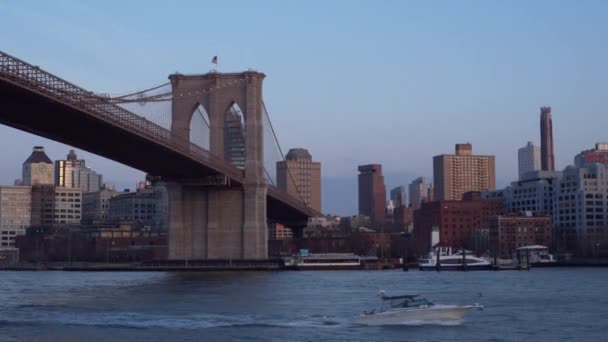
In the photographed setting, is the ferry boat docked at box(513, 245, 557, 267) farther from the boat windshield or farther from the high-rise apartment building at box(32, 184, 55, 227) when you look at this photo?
the high-rise apartment building at box(32, 184, 55, 227)

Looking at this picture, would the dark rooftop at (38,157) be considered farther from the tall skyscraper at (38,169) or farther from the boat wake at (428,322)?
the boat wake at (428,322)

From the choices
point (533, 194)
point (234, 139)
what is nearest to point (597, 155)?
point (533, 194)

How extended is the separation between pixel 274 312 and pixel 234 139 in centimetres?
5212

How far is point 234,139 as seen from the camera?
8738 cm

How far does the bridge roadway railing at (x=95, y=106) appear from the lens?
1656 inches

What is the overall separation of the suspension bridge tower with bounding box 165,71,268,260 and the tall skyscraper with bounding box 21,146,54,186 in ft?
390

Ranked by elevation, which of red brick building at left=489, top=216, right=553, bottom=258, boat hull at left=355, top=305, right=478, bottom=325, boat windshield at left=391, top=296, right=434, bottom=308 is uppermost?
red brick building at left=489, top=216, right=553, bottom=258

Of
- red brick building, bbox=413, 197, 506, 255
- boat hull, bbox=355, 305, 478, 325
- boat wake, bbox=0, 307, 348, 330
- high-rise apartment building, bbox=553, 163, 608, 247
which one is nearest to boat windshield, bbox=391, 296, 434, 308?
boat hull, bbox=355, 305, 478, 325

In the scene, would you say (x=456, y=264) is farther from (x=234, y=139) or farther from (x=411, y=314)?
(x=411, y=314)

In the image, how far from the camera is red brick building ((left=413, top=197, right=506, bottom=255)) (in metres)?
126

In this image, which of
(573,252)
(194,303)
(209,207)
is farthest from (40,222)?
(194,303)

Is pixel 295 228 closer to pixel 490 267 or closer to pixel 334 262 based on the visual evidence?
pixel 334 262

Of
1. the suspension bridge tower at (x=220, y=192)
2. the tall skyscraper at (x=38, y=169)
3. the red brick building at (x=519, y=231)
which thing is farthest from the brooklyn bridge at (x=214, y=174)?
the tall skyscraper at (x=38, y=169)

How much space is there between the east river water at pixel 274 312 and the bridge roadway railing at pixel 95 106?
776 centimetres
